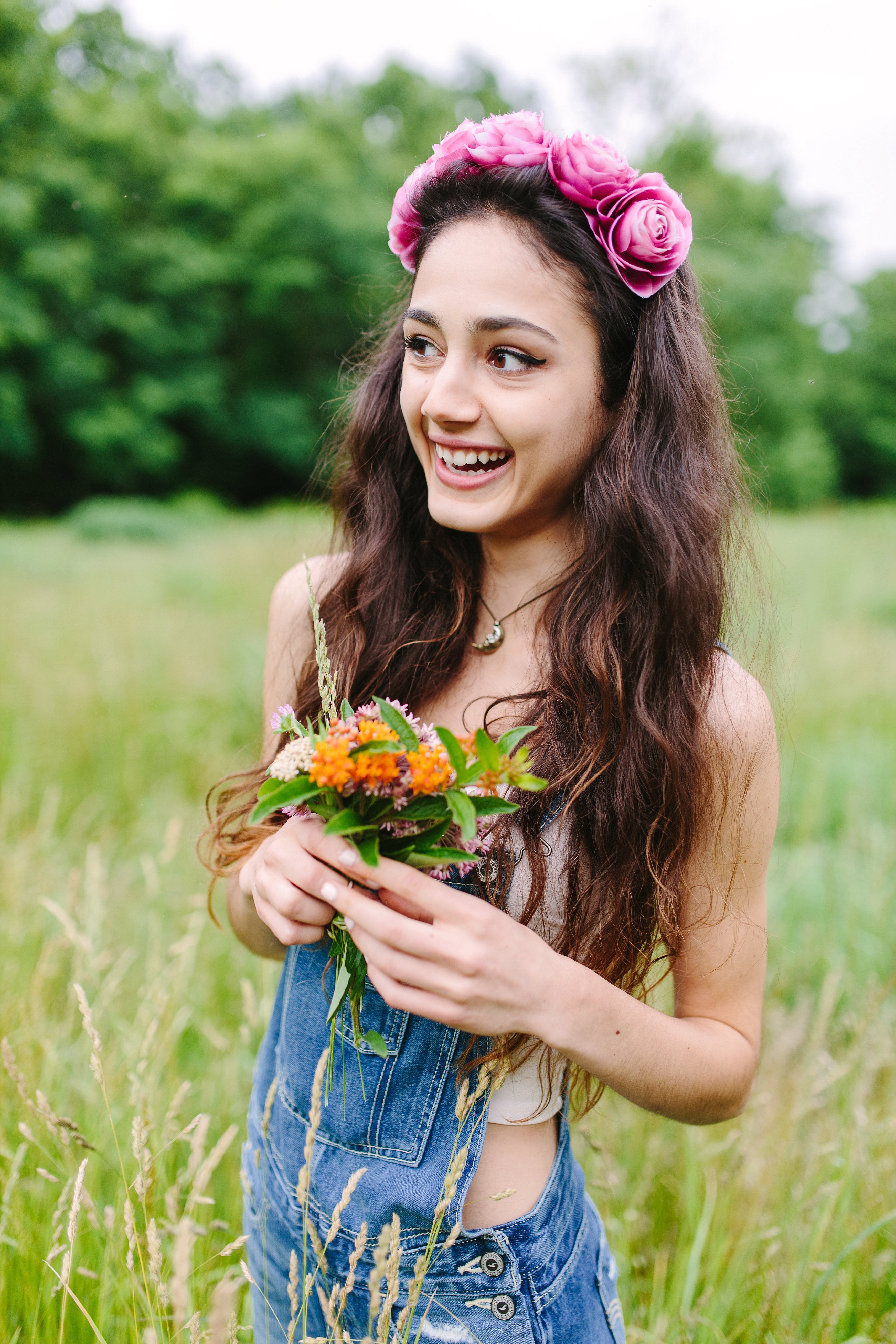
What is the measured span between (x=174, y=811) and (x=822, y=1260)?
9.94ft

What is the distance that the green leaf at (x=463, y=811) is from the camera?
836 millimetres

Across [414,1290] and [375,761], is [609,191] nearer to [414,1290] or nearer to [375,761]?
[375,761]

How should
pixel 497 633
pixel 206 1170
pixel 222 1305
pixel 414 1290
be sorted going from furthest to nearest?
pixel 497 633 → pixel 206 1170 → pixel 414 1290 → pixel 222 1305

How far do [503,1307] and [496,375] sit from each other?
132 cm

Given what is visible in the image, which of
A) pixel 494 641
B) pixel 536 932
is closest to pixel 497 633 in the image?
pixel 494 641

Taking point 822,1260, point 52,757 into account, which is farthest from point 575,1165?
point 52,757

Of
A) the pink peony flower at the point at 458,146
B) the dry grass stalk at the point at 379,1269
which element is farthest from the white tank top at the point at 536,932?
the pink peony flower at the point at 458,146

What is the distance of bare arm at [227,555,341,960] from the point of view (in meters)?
1.08

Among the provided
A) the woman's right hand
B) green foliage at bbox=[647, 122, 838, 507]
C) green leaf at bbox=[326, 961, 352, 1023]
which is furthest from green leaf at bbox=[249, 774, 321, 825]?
green foliage at bbox=[647, 122, 838, 507]

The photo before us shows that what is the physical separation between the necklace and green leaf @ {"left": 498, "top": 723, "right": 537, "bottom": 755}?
0.58 metres

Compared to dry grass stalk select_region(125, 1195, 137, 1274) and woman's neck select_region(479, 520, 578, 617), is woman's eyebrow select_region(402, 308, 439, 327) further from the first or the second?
dry grass stalk select_region(125, 1195, 137, 1274)

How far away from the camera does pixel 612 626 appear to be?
141cm

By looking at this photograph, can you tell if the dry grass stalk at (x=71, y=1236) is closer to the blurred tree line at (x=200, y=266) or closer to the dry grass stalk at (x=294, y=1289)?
the dry grass stalk at (x=294, y=1289)

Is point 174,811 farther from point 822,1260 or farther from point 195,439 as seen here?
point 195,439
